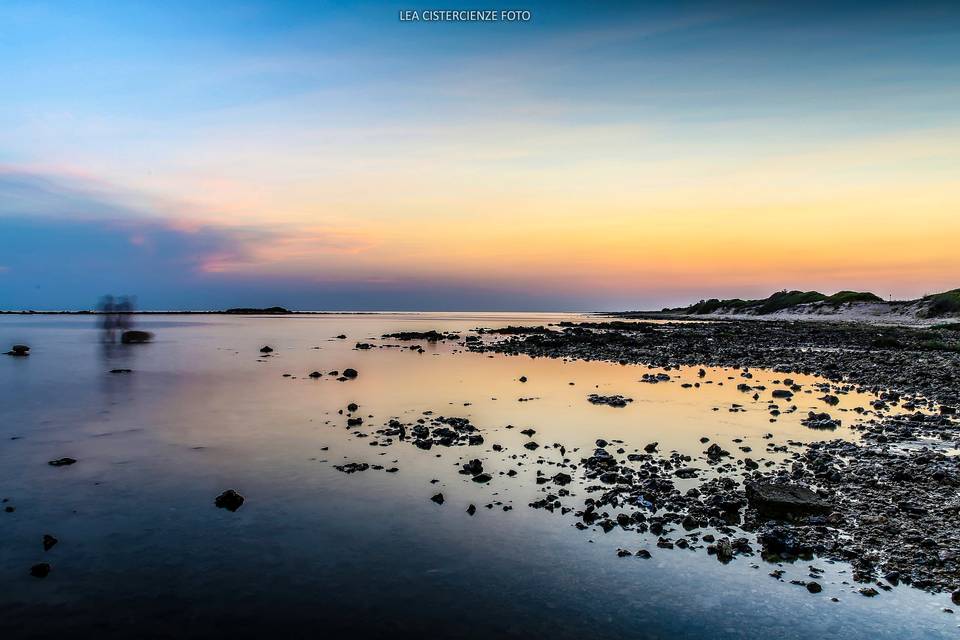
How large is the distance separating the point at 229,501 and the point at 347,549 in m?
3.84

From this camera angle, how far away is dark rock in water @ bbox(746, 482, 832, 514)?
10.8 m

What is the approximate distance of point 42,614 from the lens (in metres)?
7.56

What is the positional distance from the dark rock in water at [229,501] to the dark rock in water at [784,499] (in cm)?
1112

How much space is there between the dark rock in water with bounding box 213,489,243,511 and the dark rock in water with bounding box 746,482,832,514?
1112cm

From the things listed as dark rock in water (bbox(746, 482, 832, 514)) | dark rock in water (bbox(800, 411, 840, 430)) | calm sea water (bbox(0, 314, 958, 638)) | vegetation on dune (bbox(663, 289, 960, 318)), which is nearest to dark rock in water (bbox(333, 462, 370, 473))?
calm sea water (bbox(0, 314, 958, 638))

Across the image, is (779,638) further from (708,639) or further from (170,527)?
(170,527)

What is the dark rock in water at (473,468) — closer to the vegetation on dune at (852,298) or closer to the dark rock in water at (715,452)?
the dark rock in water at (715,452)

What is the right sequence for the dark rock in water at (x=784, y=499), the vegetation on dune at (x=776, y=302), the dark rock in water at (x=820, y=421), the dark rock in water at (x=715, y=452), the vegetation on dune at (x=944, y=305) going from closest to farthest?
1. the dark rock in water at (x=784, y=499)
2. the dark rock in water at (x=715, y=452)
3. the dark rock in water at (x=820, y=421)
4. the vegetation on dune at (x=944, y=305)
5. the vegetation on dune at (x=776, y=302)

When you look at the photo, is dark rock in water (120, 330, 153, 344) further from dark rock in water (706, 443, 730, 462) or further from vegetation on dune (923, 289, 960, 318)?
vegetation on dune (923, 289, 960, 318)

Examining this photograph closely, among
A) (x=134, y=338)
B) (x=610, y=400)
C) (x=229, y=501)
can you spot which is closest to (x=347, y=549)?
(x=229, y=501)

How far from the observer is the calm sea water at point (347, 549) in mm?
7496

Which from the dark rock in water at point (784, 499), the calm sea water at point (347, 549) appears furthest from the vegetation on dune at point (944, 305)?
the dark rock in water at point (784, 499)

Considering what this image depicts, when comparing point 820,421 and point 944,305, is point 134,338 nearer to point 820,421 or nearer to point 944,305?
point 820,421

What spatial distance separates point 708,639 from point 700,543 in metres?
2.81
